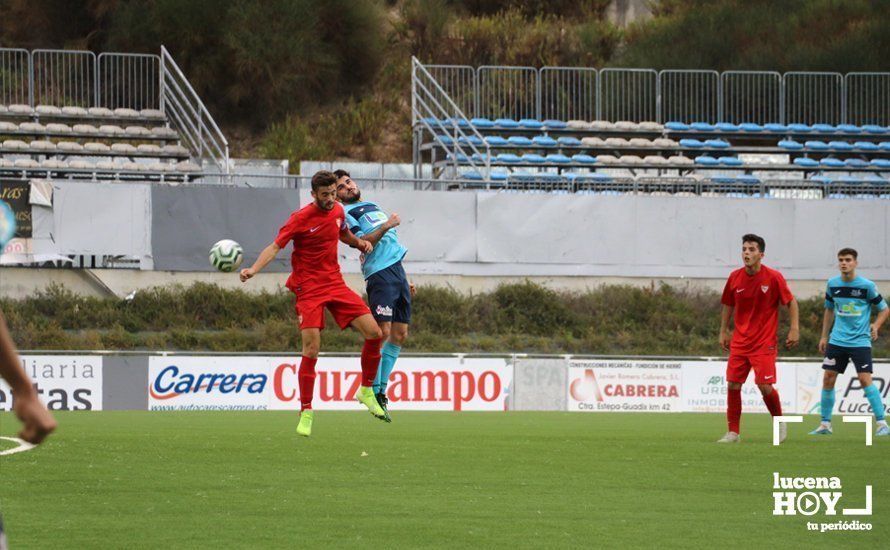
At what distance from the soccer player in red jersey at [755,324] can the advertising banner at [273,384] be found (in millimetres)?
11825

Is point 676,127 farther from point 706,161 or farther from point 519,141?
point 519,141

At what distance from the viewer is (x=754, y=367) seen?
567 inches

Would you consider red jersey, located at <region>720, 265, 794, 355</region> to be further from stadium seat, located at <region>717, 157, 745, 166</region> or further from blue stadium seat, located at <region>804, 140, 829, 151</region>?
blue stadium seat, located at <region>804, 140, 829, 151</region>

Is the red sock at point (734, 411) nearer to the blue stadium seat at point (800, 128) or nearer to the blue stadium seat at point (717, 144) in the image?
the blue stadium seat at point (717, 144)

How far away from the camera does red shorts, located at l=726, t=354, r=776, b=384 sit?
1432 cm

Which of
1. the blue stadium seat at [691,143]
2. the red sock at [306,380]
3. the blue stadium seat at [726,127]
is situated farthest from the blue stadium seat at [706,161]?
the red sock at [306,380]

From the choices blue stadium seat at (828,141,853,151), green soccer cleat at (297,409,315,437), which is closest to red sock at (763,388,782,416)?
green soccer cleat at (297,409,315,437)

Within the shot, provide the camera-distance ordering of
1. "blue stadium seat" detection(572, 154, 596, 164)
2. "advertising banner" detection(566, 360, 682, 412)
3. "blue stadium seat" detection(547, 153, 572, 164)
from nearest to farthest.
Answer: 1. "advertising banner" detection(566, 360, 682, 412)
2. "blue stadium seat" detection(547, 153, 572, 164)
3. "blue stadium seat" detection(572, 154, 596, 164)

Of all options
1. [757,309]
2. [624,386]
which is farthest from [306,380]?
[624,386]

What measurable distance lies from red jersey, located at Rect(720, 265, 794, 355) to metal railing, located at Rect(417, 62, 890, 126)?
2463cm

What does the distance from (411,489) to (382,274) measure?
15.0 ft

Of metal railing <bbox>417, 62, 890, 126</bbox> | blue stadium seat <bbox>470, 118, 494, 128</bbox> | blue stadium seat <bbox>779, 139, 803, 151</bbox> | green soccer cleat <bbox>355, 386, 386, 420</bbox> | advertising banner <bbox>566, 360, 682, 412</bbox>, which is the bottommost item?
advertising banner <bbox>566, 360, 682, 412</bbox>

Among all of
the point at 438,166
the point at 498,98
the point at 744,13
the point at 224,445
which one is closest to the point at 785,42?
the point at 744,13

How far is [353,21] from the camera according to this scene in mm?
44562
